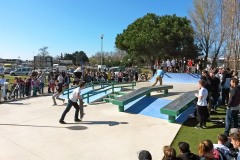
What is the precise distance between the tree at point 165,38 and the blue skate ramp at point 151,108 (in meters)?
21.6

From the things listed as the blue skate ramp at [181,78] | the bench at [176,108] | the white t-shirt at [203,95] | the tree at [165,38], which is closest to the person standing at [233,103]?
the white t-shirt at [203,95]

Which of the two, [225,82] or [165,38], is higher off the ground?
[165,38]

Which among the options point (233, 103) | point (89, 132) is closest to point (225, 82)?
point (233, 103)

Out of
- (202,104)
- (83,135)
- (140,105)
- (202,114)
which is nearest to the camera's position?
(83,135)

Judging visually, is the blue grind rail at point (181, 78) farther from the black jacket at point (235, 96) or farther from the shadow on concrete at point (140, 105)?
the black jacket at point (235, 96)

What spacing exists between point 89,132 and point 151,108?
4042mm

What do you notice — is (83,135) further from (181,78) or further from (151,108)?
(181,78)

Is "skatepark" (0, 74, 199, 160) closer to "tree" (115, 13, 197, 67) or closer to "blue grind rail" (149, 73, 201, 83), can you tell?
"blue grind rail" (149, 73, 201, 83)

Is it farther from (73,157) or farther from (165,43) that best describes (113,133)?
(165,43)

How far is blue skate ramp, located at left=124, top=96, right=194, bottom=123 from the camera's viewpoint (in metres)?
10.8

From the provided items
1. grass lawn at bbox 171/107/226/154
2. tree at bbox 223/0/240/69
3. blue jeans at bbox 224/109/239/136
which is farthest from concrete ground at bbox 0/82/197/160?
tree at bbox 223/0/240/69

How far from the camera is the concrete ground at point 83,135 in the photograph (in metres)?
6.93

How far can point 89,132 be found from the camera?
8.78 metres

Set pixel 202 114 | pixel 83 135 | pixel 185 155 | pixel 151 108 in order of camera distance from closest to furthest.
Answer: pixel 185 155 < pixel 83 135 < pixel 202 114 < pixel 151 108
